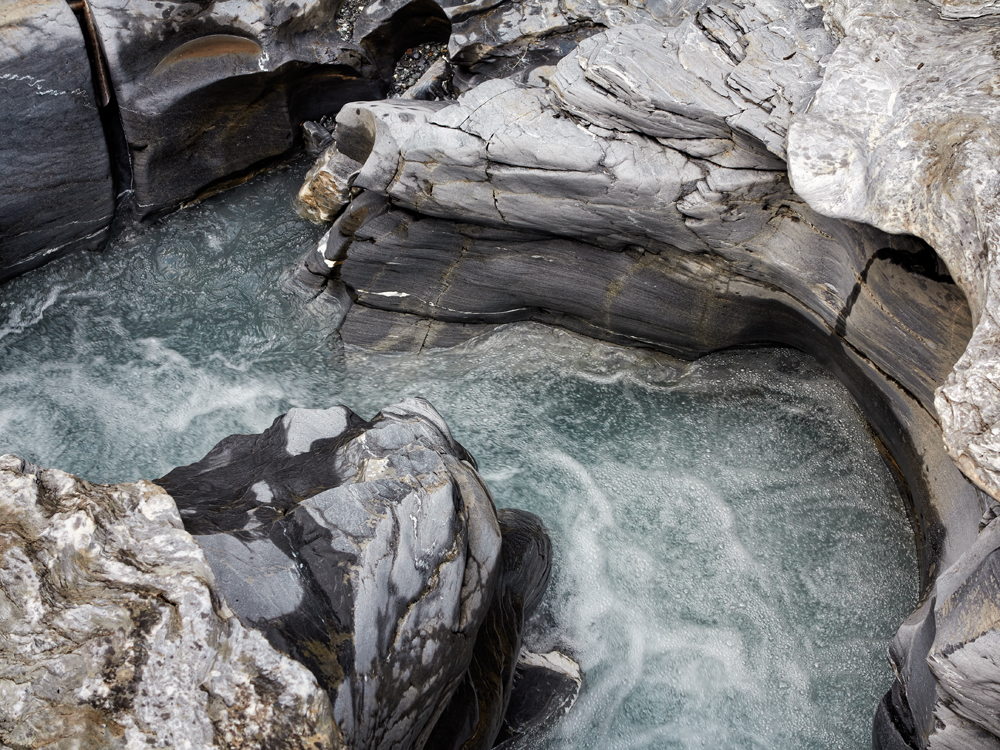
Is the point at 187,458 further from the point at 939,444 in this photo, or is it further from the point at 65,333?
the point at 939,444

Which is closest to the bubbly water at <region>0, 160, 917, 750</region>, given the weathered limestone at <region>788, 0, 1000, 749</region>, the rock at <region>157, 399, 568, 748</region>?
the weathered limestone at <region>788, 0, 1000, 749</region>

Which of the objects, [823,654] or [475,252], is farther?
[475,252]

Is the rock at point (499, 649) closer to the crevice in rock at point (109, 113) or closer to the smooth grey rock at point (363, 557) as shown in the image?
the smooth grey rock at point (363, 557)

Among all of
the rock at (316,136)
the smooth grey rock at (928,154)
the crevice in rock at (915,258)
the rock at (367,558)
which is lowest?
the rock at (367,558)

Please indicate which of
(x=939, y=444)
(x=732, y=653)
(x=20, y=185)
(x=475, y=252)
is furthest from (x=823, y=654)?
(x=20, y=185)

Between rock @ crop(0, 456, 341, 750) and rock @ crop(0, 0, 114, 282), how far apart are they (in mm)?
3349

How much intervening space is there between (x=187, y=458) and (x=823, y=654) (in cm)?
360

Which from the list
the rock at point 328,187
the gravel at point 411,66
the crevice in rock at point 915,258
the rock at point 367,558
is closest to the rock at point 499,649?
the rock at point 367,558

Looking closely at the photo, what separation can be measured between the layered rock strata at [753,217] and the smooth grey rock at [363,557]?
5.43 ft

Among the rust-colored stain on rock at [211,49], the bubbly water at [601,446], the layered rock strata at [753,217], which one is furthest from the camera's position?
the rust-colored stain on rock at [211,49]

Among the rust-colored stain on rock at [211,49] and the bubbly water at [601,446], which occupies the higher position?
the rust-colored stain on rock at [211,49]

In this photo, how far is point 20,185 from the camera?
15.6 ft

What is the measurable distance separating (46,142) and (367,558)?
13.1ft

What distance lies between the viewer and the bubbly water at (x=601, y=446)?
366cm
